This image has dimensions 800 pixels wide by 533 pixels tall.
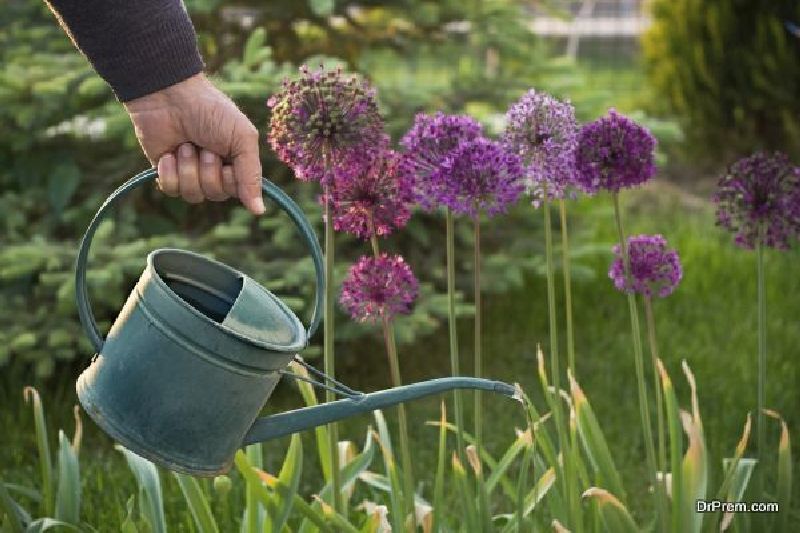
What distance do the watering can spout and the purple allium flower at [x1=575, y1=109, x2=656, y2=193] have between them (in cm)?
47

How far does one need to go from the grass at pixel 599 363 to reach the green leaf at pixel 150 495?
1.24 feet

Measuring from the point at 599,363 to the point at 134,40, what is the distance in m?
2.69

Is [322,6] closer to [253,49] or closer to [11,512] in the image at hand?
[253,49]

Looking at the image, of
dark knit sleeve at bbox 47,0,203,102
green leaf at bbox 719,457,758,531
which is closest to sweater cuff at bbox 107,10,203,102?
dark knit sleeve at bbox 47,0,203,102

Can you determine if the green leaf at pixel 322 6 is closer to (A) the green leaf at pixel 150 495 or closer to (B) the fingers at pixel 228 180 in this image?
(A) the green leaf at pixel 150 495

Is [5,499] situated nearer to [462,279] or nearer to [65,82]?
[65,82]

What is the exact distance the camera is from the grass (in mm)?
3293

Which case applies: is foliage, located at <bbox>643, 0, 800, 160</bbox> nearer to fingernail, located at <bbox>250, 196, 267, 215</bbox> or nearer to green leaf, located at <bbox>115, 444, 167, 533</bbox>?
green leaf, located at <bbox>115, 444, 167, 533</bbox>

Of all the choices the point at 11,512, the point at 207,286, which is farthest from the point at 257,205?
the point at 11,512

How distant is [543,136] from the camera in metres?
1.91

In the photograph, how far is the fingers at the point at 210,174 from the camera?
5.47ft

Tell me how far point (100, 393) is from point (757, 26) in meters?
5.58

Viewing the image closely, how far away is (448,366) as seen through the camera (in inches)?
162

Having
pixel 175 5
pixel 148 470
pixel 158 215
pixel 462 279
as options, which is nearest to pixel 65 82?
pixel 158 215
